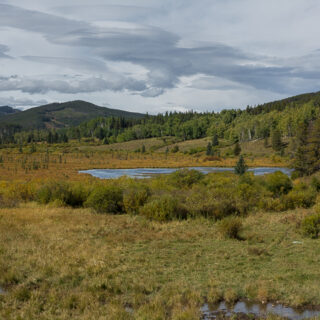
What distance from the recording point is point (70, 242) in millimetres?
11945

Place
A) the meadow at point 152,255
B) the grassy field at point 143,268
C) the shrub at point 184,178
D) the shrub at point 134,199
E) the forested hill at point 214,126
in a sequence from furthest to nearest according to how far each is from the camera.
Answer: the forested hill at point 214,126
the shrub at point 184,178
the shrub at point 134,199
the meadow at point 152,255
the grassy field at point 143,268

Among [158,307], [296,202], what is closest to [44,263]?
[158,307]

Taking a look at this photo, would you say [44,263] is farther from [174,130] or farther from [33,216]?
[174,130]

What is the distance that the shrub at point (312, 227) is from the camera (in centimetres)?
1313

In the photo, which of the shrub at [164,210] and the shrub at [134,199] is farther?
the shrub at [134,199]

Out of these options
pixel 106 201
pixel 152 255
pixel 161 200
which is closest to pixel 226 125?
pixel 106 201

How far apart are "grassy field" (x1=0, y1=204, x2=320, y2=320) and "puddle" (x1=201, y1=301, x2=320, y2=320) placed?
0.80ft

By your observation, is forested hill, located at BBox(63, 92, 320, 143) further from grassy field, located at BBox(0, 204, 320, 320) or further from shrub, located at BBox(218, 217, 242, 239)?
grassy field, located at BBox(0, 204, 320, 320)

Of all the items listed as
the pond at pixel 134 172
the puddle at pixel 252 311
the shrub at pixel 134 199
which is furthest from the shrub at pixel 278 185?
the pond at pixel 134 172

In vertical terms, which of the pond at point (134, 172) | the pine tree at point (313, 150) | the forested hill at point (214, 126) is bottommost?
the pond at point (134, 172)

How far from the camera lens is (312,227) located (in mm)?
13148

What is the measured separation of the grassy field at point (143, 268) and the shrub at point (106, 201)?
3.08m

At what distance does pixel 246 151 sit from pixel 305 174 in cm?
5864

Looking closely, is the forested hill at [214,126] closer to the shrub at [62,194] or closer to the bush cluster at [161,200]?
the bush cluster at [161,200]
